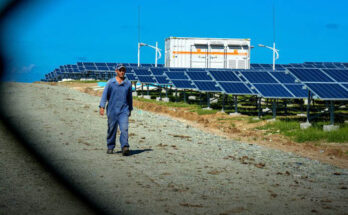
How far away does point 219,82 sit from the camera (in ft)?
71.2

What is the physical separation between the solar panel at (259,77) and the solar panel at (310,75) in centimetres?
338

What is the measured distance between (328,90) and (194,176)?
370 inches

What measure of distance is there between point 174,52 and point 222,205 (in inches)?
1466

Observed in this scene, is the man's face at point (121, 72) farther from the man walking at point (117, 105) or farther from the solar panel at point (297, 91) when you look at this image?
the solar panel at point (297, 91)

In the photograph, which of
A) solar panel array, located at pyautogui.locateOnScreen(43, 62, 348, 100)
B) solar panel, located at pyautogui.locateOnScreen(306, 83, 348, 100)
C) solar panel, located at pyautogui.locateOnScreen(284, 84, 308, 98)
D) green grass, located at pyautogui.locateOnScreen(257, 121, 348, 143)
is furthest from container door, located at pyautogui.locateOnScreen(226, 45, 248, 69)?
green grass, located at pyautogui.locateOnScreen(257, 121, 348, 143)

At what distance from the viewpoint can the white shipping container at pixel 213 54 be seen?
135ft

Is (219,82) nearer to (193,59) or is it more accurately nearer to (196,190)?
(196,190)

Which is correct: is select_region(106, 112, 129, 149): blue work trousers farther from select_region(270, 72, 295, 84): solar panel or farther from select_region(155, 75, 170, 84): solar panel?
select_region(155, 75, 170, 84): solar panel

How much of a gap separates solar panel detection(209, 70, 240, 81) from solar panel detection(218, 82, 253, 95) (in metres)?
0.77

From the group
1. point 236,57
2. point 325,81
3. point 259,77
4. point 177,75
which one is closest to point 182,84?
point 177,75

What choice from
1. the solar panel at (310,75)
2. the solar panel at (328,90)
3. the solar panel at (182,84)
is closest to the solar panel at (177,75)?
the solar panel at (182,84)

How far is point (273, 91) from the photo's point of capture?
1786 centimetres

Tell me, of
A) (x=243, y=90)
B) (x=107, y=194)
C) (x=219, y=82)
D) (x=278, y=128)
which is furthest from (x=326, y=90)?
(x=107, y=194)

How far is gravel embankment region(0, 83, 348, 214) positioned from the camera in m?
4.60
